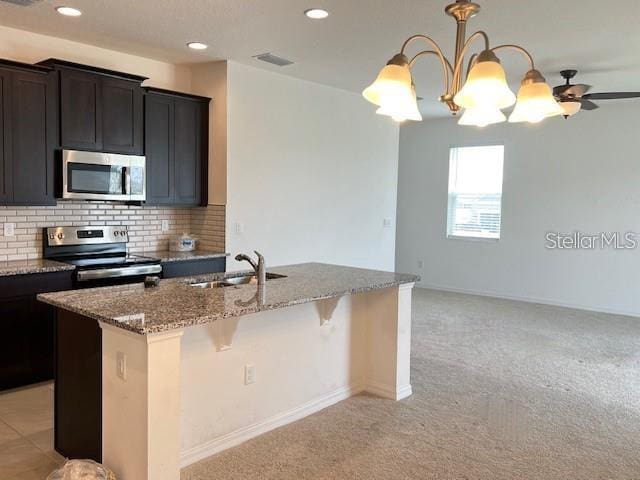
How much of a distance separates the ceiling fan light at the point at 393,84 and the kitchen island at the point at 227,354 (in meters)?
1.15

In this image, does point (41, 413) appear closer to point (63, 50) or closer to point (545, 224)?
point (63, 50)

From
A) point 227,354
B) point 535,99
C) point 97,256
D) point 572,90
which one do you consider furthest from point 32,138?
point 572,90

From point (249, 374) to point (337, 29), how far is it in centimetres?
259

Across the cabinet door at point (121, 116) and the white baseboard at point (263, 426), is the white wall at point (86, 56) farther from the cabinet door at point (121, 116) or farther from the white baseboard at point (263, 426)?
the white baseboard at point (263, 426)

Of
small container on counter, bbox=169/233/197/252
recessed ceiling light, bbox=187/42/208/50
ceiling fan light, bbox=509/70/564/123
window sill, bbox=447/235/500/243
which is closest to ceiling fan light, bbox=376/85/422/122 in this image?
ceiling fan light, bbox=509/70/564/123

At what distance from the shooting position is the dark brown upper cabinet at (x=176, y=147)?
16.3 feet

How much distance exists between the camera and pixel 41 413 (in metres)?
3.53

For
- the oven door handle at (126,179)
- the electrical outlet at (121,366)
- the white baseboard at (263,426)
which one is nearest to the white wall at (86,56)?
the oven door handle at (126,179)

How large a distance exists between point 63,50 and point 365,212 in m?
3.82

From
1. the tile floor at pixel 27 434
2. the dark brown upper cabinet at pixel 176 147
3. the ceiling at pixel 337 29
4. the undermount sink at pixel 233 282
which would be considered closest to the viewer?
the tile floor at pixel 27 434

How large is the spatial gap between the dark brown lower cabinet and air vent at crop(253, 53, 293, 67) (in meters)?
2.50

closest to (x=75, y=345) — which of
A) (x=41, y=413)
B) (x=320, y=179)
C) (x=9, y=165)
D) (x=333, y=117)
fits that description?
(x=41, y=413)

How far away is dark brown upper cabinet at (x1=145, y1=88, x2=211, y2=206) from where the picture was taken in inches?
196

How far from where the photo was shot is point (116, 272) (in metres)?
4.34
